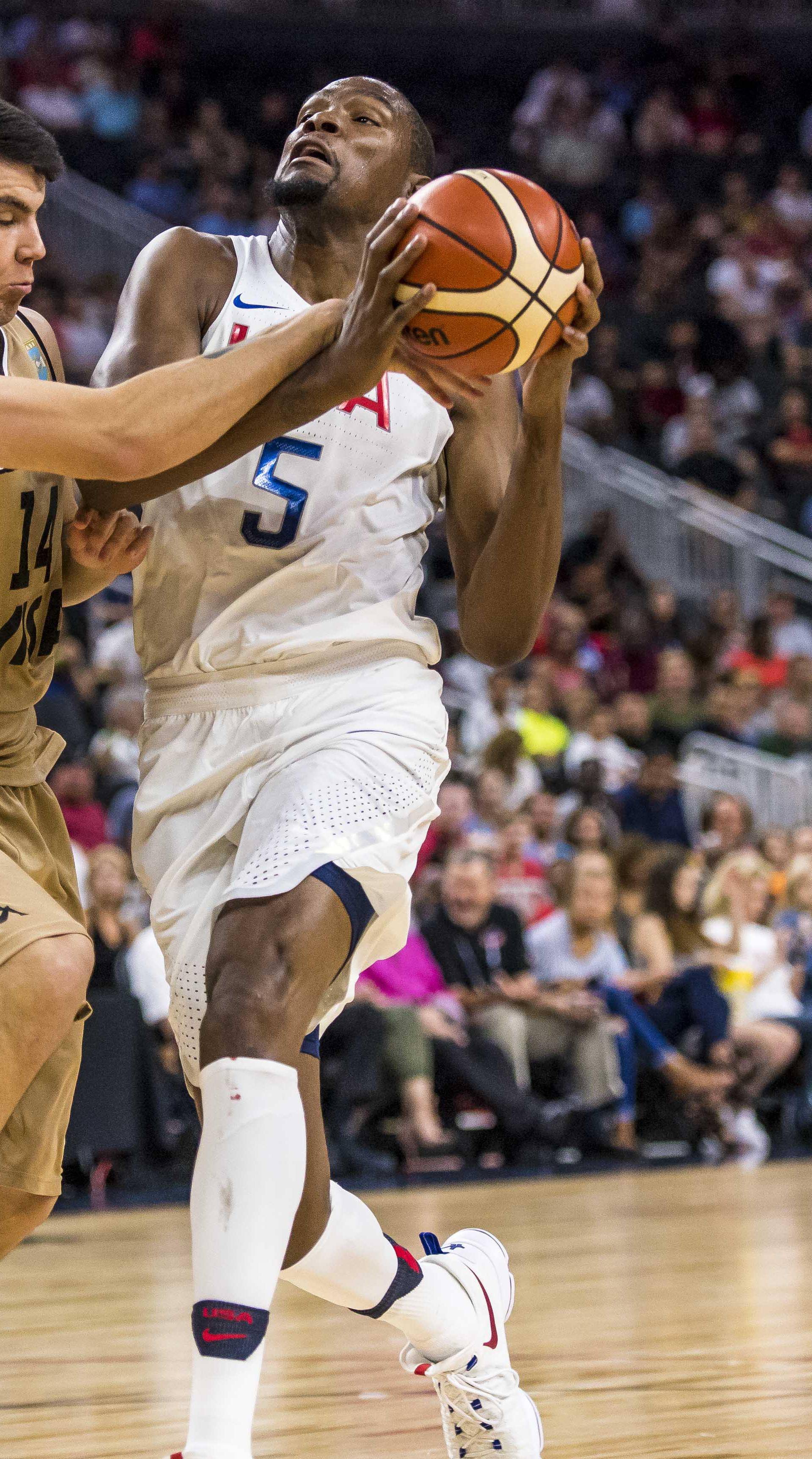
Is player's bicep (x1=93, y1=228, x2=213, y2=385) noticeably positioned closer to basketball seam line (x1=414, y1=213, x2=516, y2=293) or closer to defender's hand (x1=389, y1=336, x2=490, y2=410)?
defender's hand (x1=389, y1=336, x2=490, y2=410)

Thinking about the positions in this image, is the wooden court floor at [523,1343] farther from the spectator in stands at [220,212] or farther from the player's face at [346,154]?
the spectator in stands at [220,212]

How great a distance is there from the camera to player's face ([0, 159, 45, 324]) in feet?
10.7

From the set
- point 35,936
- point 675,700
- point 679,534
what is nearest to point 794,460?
point 679,534

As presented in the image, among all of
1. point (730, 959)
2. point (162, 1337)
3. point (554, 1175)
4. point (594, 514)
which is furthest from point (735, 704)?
point (162, 1337)

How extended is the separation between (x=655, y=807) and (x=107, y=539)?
8.88 meters

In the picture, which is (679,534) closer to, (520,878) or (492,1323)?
(520,878)

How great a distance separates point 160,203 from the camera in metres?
16.5

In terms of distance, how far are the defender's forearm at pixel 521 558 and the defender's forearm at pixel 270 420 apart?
19.1 inches

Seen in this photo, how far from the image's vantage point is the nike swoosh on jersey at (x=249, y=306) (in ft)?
11.3

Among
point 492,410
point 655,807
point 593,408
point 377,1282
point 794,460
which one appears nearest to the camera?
point 377,1282

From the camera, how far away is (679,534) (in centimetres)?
1541

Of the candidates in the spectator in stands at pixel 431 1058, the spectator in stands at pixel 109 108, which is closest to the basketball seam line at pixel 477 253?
the spectator in stands at pixel 431 1058

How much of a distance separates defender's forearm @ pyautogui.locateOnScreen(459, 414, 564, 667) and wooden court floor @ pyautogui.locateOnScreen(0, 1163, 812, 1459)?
4.70ft

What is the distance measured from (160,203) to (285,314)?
13736mm
